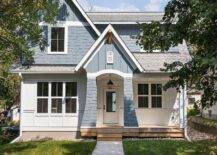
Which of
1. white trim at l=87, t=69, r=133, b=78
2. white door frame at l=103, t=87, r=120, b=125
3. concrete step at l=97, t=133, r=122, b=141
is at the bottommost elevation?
concrete step at l=97, t=133, r=122, b=141

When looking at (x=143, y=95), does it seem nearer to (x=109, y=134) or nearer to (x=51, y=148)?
(x=109, y=134)

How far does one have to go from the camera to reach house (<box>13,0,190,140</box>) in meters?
26.1

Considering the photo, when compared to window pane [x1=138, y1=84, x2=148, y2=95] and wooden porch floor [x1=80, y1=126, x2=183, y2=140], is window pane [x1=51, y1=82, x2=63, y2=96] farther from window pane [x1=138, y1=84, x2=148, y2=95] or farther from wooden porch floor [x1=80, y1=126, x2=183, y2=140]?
window pane [x1=138, y1=84, x2=148, y2=95]

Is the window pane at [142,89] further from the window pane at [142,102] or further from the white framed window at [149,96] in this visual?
the window pane at [142,102]

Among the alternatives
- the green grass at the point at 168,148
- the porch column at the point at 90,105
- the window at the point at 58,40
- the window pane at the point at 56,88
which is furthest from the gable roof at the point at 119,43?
the green grass at the point at 168,148

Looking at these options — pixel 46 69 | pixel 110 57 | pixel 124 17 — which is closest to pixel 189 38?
pixel 110 57

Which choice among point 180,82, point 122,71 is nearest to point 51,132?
point 122,71

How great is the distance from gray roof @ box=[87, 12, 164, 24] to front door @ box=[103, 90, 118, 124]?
15.4ft

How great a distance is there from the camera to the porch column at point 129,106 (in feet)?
84.1

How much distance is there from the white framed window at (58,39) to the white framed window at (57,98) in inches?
80.6

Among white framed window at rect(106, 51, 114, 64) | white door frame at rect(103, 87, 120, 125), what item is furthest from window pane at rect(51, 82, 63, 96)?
white framed window at rect(106, 51, 114, 64)

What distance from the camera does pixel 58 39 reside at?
28.2m

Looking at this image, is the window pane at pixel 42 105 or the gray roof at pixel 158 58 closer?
the window pane at pixel 42 105

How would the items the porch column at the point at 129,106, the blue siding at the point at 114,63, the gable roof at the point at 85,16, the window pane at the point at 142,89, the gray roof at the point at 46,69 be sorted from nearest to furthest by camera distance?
the porch column at the point at 129,106
the blue siding at the point at 114,63
the gray roof at the point at 46,69
the gable roof at the point at 85,16
the window pane at the point at 142,89
